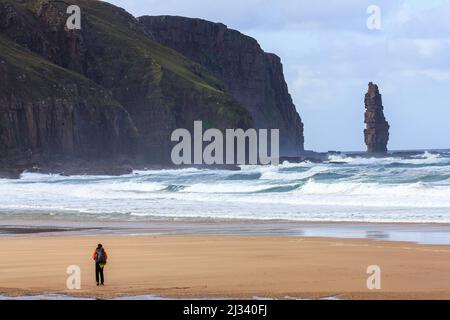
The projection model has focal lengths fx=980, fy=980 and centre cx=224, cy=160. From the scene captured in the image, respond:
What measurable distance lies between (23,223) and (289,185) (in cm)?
2504

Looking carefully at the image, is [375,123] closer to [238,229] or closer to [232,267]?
[238,229]

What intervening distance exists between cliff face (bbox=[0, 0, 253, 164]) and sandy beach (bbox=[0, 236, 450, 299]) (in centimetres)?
8213

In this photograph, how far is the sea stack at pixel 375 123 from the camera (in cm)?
18388

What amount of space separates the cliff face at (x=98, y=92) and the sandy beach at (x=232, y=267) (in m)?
82.1

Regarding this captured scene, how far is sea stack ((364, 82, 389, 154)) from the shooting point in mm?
183875

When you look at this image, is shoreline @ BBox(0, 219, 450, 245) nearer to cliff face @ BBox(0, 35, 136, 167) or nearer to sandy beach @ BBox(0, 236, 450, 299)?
sandy beach @ BBox(0, 236, 450, 299)

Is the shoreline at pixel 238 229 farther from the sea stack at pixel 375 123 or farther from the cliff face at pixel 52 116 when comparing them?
the sea stack at pixel 375 123

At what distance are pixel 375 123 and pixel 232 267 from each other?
170 meters

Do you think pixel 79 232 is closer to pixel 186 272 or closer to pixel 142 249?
pixel 142 249

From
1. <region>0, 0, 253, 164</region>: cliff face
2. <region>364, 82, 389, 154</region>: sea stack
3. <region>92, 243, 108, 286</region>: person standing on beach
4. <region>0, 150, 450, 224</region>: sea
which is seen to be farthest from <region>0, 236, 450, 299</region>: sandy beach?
<region>364, 82, 389, 154</region>: sea stack

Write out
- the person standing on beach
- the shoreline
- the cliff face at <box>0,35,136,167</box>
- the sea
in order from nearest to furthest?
the person standing on beach < the shoreline < the sea < the cliff face at <box>0,35,136,167</box>

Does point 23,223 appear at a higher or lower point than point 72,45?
lower
